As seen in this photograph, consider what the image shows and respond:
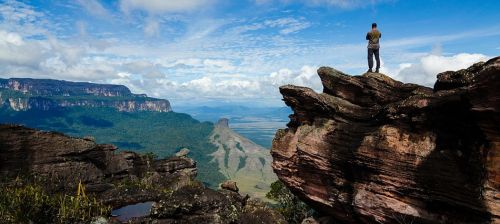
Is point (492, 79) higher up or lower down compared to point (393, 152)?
higher up

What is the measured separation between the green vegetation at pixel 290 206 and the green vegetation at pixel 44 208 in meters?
31.5

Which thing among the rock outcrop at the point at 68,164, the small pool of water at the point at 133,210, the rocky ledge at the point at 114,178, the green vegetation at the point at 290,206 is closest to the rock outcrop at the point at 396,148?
the rocky ledge at the point at 114,178

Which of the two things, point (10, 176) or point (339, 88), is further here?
point (10, 176)

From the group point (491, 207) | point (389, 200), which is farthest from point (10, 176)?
point (491, 207)

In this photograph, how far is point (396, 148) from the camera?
34594 millimetres

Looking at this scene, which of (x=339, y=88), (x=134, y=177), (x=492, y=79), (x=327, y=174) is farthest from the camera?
(x=134, y=177)

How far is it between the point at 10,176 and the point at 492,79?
57.1 m

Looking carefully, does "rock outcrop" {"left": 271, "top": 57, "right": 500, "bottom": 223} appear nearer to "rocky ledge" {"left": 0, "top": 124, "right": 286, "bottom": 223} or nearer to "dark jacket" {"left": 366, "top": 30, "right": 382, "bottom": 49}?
"dark jacket" {"left": 366, "top": 30, "right": 382, "bottom": 49}

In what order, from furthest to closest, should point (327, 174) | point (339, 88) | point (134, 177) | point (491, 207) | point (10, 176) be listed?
point (134, 177) < point (10, 176) < point (339, 88) < point (327, 174) < point (491, 207)

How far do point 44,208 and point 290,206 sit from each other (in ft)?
137

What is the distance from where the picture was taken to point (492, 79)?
1063 inches

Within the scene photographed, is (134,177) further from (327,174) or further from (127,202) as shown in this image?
(327,174)

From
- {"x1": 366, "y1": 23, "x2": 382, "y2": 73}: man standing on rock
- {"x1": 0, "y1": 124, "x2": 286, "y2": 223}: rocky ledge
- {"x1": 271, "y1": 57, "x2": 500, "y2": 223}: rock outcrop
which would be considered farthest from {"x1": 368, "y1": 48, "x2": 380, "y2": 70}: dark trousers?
{"x1": 0, "y1": 124, "x2": 286, "y2": 223}: rocky ledge

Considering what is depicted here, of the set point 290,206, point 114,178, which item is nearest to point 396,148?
point 290,206
